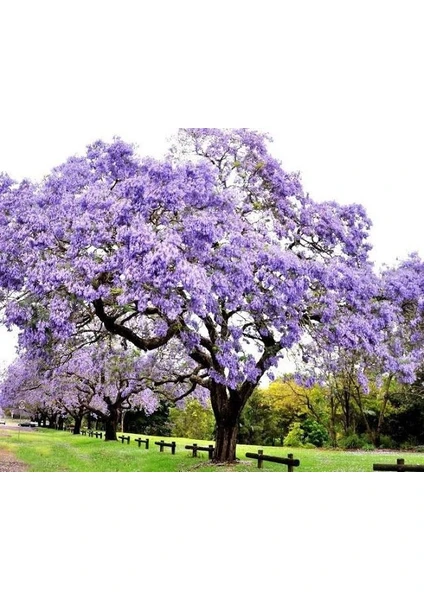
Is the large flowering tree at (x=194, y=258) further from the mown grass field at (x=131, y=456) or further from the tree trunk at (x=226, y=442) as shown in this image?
the mown grass field at (x=131, y=456)

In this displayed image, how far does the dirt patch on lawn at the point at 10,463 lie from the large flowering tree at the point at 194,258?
1054mm

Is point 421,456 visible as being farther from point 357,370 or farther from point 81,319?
point 81,319

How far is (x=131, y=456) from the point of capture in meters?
7.80

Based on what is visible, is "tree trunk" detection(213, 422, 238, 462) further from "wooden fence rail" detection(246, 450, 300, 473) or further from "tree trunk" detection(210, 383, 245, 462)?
"wooden fence rail" detection(246, 450, 300, 473)

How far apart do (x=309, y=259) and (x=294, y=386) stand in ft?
4.12

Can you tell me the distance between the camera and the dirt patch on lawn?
24.8ft

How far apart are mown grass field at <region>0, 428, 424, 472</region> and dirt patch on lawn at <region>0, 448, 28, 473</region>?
3cm

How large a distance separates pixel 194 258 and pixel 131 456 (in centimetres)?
198

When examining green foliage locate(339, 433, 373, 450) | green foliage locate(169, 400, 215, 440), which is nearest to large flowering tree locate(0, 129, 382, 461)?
green foliage locate(169, 400, 215, 440)

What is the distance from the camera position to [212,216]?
7.64 m
